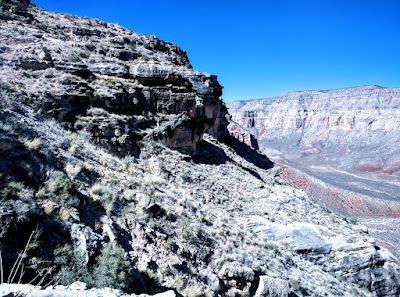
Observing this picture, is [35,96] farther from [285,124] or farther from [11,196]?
[285,124]

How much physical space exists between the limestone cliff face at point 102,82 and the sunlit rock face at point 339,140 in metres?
37.0

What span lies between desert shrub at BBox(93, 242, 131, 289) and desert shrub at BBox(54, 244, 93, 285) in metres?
0.14

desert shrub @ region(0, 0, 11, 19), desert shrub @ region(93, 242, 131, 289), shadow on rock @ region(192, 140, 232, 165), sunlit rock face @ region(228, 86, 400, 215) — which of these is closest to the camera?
desert shrub @ region(93, 242, 131, 289)

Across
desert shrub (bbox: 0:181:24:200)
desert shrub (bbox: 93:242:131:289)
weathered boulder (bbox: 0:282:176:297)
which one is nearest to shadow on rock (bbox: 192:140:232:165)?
desert shrub (bbox: 93:242:131:289)

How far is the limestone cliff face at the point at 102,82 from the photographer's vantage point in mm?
11336

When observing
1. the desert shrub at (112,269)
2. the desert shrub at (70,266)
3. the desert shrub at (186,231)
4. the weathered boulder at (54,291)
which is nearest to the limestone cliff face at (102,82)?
the desert shrub at (186,231)

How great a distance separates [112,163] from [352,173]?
90915 millimetres

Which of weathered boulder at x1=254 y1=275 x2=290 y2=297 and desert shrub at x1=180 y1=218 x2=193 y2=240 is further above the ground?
desert shrub at x1=180 y1=218 x2=193 y2=240

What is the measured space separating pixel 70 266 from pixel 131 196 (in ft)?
9.11

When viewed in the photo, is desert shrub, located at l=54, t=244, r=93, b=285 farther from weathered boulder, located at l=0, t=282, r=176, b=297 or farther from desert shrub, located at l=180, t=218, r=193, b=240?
desert shrub, located at l=180, t=218, r=193, b=240

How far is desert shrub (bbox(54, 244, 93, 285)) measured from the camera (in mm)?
3240

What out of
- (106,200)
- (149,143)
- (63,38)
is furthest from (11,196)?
(63,38)

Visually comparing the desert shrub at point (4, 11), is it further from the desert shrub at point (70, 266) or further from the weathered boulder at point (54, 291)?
the weathered boulder at point (54, 291)

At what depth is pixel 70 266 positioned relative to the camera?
11.4ft
